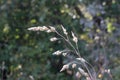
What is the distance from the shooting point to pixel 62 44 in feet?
14.9

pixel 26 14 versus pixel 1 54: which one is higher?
pixel 26 14

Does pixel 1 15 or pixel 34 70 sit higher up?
pixel 1 15

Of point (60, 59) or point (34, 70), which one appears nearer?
point (34, 70)

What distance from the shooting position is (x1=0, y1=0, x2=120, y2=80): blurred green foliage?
4.41 meters

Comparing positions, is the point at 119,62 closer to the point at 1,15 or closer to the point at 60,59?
the point at 60,59

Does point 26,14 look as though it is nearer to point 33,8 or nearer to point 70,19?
point 33,8

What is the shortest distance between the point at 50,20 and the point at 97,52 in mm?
677

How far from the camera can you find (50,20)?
15.2 feet

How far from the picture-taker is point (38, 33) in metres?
4.72

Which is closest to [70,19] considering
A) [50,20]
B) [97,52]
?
[50,20]

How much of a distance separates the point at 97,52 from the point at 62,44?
441mm

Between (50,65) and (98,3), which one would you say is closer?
(98,3)

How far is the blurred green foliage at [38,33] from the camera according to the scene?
441cm

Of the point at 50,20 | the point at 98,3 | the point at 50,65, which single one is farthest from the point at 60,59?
the point at 98,3
